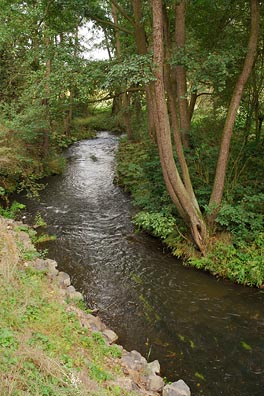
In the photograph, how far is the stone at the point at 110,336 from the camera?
5356 millimetres

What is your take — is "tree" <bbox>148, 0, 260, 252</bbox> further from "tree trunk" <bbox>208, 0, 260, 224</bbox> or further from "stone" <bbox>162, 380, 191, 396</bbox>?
"stone" <bbox>162, 380, 191, 396</bbox>

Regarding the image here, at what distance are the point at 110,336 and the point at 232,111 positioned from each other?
18.3ft

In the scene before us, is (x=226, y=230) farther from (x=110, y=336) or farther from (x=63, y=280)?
(x=63, y=280)

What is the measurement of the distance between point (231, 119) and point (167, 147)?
168cm

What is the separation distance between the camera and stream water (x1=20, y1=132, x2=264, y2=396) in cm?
516

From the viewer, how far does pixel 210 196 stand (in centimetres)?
848

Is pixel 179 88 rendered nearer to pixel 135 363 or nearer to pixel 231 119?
pixel 231 119

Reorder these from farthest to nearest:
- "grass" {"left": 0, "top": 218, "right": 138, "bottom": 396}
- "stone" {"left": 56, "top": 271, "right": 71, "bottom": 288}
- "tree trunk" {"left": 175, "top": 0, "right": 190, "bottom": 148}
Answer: "tree trunk" {"left": 175, "top": 0, "right": 190, "bottom": 148} < "stone" {"left": 56, "top": 271, "right": 71, "bottom": 288} < "grass" {"left": 0, "top": 218, "right": 138, "bottom": 396}

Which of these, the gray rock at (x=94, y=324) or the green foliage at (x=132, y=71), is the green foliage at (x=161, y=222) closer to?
the gray rock at (x=94, y=324)

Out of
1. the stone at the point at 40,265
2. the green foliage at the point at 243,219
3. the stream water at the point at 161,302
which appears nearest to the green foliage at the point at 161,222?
the stream water at the point at 161,302

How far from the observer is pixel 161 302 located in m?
6.73

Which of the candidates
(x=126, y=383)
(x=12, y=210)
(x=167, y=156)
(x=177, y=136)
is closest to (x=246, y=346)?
(x=126, y=383)

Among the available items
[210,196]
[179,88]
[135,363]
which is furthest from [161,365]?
[179,88]

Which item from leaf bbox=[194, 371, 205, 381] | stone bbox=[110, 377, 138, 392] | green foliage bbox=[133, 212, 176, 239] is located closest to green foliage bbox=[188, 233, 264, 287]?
green foliage bbox=[133, 212, 176, 239]
